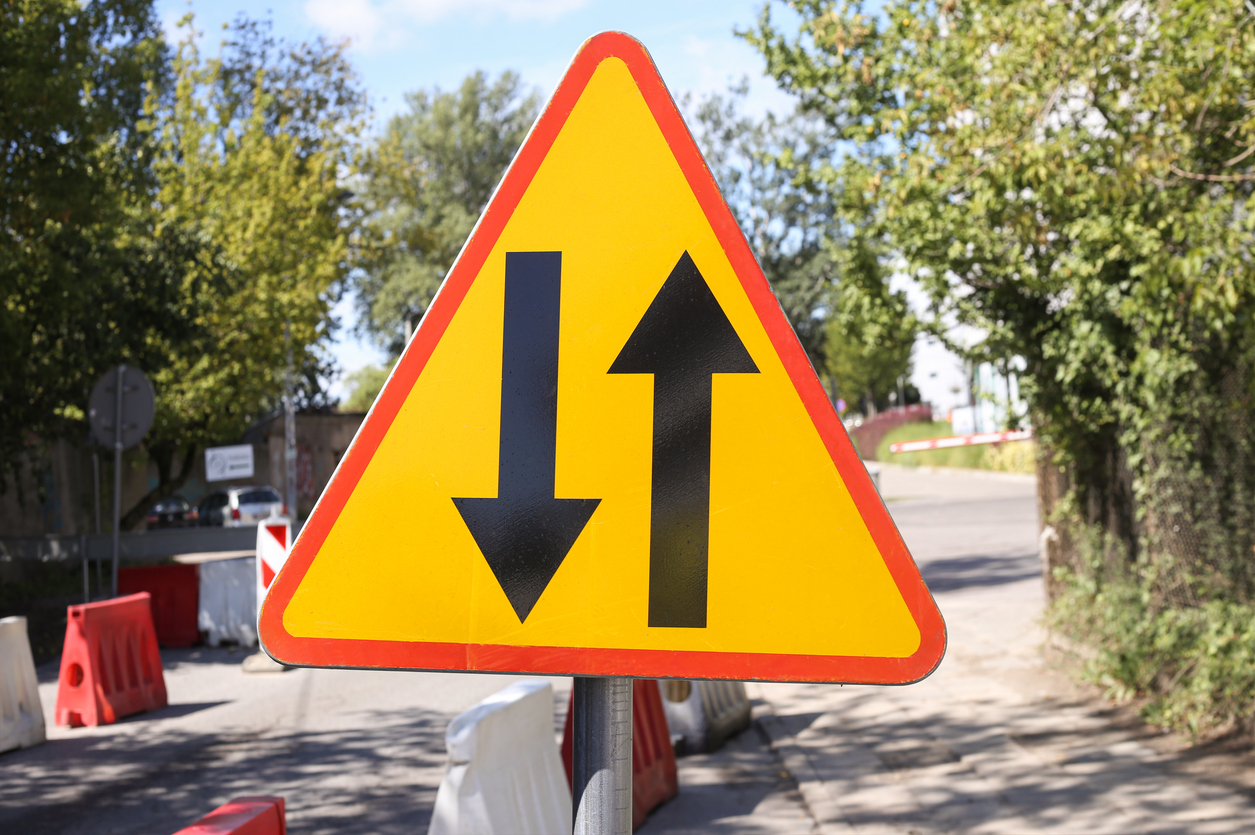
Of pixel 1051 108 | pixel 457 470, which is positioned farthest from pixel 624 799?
pixel 1051 108

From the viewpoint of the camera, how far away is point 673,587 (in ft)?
5.32

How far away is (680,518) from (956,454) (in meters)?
43.4

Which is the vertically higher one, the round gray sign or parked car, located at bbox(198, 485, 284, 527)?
the round gray sign

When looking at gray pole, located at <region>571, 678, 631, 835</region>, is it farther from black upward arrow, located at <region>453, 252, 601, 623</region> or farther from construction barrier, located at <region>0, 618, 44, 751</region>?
construction barrier, located at <region>0, 618, 44, 751</region>

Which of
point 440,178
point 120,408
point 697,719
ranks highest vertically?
point 440,178

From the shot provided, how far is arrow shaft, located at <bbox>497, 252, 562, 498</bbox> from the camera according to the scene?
167 centimetres

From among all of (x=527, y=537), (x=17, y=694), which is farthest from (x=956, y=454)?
(x=527, y=537)

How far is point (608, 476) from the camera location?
65.0 inches

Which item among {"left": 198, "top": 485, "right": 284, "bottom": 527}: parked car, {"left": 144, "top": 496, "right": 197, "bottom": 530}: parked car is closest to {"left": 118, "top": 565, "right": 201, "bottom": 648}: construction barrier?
{"left": 198, "top": 485, "right": 284, "bottom": 527}: parked car

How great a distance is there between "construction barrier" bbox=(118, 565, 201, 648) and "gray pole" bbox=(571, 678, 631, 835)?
38.3 ft

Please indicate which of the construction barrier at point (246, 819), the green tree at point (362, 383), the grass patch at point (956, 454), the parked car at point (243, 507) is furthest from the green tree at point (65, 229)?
the green tree at point (362, 383)

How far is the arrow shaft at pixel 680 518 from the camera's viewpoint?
5.31 feet

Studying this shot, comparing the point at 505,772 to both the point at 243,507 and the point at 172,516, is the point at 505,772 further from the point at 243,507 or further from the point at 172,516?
the point at 172,516

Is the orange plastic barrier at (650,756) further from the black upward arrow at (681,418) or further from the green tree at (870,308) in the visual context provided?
the green tree at (870,308)
